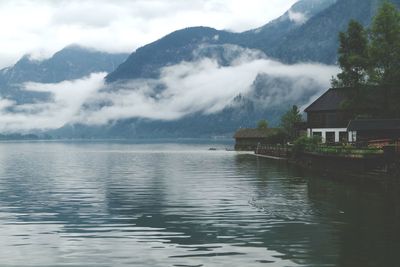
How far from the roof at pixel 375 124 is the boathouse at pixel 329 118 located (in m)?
24.6

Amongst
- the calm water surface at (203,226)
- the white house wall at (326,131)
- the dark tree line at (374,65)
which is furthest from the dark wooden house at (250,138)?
the calm water surface at (203,226)

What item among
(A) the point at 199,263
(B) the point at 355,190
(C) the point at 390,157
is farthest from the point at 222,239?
(C) the point at 390,157

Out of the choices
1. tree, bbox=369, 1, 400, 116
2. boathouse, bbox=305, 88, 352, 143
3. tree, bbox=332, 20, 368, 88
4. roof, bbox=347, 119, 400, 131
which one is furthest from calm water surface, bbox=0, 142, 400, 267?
boathouse, bbox=305, 88, 352, 143

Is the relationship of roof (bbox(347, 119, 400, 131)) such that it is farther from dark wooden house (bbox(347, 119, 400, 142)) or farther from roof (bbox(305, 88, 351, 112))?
roof (bbox(305, 88, 351, 112))

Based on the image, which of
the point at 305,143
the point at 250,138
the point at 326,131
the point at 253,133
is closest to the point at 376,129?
the point at 305,143

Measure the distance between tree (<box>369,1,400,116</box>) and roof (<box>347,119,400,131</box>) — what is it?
4345 millimetres

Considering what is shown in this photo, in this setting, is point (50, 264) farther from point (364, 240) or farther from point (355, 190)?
point (355, 190)

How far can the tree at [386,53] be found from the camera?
7619cm

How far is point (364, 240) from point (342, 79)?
6319cm

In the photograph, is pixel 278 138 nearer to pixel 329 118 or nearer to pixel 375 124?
pixel 329 118

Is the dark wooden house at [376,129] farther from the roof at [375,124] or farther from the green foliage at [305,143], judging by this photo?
the green foliage at [305,143]

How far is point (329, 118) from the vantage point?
108 m

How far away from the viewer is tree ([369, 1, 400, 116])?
7619 centimetres

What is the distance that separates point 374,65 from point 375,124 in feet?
29.4
